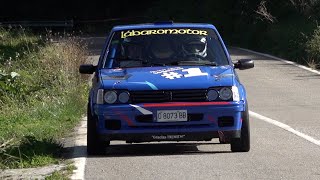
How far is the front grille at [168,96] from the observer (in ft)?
36.9

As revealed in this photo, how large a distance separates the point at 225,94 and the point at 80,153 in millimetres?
2117

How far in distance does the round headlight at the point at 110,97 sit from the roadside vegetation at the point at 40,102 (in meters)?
0.95

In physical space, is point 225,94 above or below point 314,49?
above

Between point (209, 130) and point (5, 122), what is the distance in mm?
5188

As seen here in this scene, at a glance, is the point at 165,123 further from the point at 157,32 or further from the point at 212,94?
the point at 157,32

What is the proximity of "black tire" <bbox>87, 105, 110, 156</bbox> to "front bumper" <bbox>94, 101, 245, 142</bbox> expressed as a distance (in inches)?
4.5

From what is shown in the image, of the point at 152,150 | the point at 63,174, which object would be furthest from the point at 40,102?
the point at 63,174

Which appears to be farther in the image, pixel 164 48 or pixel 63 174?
pixel 164 48

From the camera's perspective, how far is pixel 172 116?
1125 cm

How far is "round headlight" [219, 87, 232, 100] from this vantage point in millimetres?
11305

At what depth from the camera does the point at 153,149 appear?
493 inches

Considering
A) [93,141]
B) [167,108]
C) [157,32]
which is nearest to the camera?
[167,108]

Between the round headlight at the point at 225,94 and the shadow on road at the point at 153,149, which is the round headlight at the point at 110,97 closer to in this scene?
the shadow on road at the point at 153,149

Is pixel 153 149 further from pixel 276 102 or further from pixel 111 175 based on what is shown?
pixel 276 102
